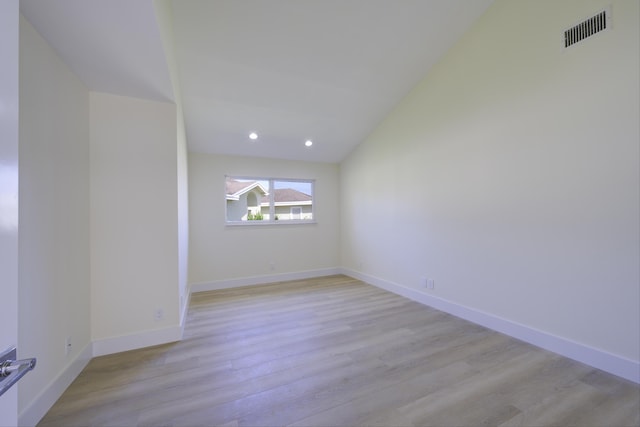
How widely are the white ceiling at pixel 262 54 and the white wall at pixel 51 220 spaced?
27 cm

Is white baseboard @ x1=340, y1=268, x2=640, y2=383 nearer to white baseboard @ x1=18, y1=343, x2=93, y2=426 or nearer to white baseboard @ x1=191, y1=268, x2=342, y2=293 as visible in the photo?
white baseboard @ x1=191, y1=268, x2=342, y2=293

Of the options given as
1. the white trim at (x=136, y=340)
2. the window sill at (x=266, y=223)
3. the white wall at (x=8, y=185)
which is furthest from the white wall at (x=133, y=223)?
the window sill at (x=266, y=223)

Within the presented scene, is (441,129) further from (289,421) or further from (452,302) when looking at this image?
(289,421)

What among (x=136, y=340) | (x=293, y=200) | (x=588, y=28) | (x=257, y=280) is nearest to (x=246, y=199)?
(x=293, y=200)

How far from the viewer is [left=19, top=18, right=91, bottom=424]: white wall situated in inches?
58.2

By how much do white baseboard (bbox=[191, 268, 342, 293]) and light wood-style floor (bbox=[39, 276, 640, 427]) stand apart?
57.1 inches

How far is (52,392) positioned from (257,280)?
3057 millimetres

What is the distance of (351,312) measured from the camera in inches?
129

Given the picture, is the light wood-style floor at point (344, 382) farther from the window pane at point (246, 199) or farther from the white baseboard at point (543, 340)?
the window pane at point (246, 199)

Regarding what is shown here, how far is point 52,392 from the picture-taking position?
169 cm

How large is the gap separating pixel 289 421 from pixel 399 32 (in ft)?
11.6

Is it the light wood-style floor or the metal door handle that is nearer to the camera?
the metal door handle

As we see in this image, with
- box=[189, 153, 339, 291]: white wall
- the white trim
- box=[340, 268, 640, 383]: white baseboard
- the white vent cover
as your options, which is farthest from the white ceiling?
box=[340, 268, 640, 383]: white baseboard

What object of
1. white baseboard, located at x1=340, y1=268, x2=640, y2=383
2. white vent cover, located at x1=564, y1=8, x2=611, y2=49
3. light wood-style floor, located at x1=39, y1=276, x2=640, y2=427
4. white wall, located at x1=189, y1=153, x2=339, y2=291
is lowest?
light wood-style floor, located at x1=39, y1=276, x2=640, y2=427
